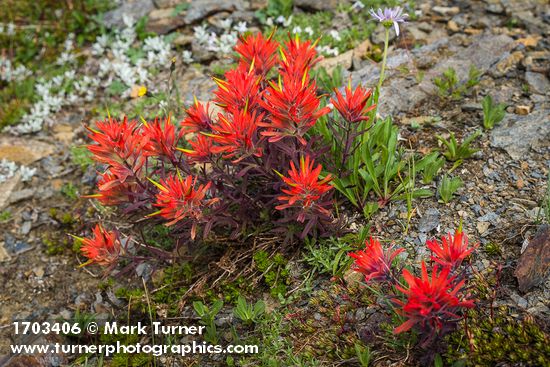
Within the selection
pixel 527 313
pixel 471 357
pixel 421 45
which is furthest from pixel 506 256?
pixel 421 45

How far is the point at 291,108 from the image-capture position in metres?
A: 3.04

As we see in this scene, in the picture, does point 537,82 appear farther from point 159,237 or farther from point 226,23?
point 159,237

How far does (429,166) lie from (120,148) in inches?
81.7

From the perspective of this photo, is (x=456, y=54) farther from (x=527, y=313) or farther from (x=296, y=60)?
(x=527, y=313)

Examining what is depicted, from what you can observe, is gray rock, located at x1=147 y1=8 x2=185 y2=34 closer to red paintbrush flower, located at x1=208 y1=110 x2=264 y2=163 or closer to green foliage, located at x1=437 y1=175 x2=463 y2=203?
red paintbrush flower, located at x1=208 y1=110 x2=264 y2=163

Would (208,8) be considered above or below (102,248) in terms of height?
above

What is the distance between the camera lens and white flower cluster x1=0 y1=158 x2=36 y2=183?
5238mm

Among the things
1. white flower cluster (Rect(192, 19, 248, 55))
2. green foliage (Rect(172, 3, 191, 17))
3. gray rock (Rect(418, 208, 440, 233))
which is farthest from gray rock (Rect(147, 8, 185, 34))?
gray rock (Rect(418, 208, 440, 233))

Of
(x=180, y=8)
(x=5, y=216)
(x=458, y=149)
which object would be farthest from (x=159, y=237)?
(x=180, y=8)

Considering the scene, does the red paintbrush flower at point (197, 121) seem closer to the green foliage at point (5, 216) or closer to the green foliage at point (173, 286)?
the green foliage at point (173, 286)

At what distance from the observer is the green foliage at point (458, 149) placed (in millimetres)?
3943

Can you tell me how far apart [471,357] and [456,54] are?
3210 millimetres

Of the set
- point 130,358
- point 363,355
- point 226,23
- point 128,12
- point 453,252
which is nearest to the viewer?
point 453,252

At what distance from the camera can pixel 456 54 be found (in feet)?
16.9
